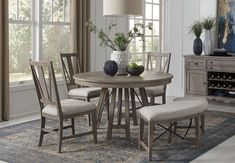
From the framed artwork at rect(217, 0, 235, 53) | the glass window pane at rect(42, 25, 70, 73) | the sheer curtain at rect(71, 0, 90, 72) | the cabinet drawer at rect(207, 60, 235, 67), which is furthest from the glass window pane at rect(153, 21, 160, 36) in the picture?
the glass window pane at rect(42, 25, 70, 73)

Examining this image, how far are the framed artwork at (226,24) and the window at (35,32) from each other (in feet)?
9.14

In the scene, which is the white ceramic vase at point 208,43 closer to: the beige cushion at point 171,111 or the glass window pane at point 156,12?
the glass window pane at point 156,12

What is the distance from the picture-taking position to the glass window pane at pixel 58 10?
651 centimetres

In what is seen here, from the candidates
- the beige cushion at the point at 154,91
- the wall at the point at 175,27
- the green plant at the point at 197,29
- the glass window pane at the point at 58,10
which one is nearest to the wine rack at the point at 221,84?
the green plant at the point at 197,29

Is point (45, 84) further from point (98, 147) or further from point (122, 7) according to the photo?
point (122, 7)

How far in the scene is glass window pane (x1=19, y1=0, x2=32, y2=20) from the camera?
19.7 feet

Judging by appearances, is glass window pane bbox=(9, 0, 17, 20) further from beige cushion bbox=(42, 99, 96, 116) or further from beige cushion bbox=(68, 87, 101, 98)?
beige cushion bbox=(42, 99, 96, 116)

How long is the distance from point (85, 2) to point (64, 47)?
2.81 ft

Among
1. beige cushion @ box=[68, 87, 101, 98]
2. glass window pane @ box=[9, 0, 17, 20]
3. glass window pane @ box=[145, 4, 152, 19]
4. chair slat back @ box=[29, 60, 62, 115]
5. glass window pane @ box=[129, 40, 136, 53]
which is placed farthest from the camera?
glass window pane @ box=[145, 4, 152, 19]

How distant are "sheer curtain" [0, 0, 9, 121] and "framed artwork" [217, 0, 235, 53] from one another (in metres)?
3.88

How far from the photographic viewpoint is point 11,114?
5801 millimetres

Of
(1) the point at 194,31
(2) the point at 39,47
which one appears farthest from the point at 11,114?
(1) the point at 194,31

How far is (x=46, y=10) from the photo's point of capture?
6.37 m

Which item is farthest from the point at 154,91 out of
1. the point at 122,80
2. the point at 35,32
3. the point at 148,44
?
the point at 148,44
